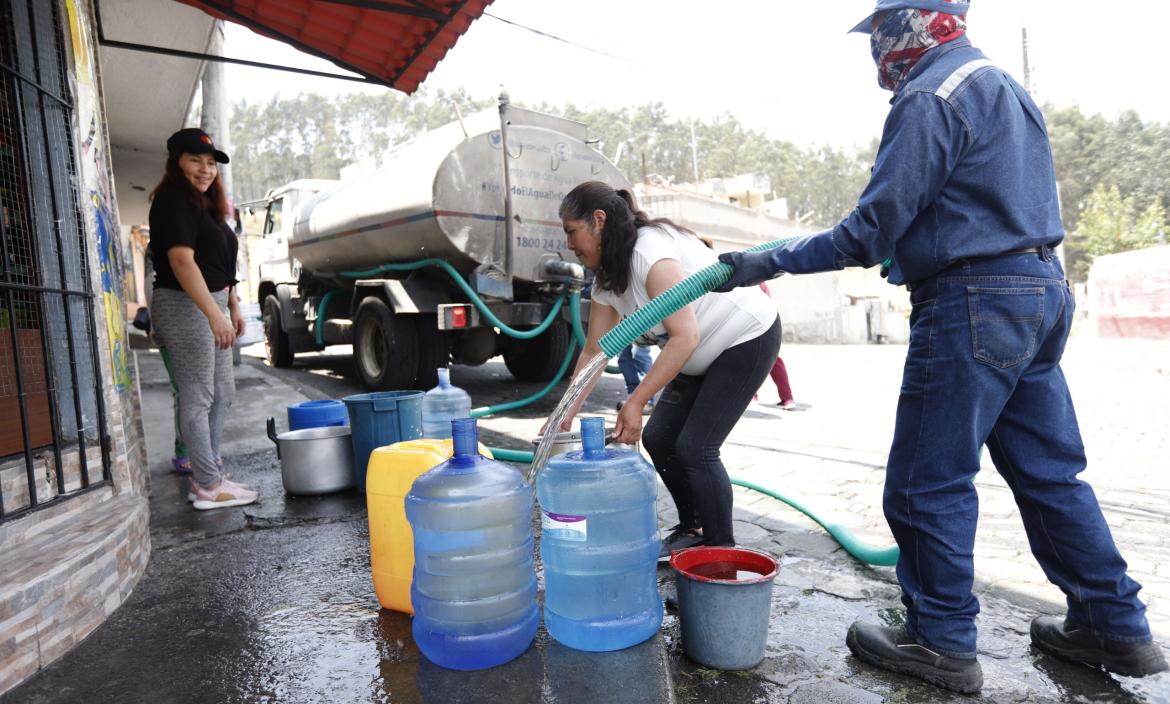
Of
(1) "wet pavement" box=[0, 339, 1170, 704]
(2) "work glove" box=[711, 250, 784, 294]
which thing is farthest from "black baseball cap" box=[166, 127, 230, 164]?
(2) "work glove" box=[711, 250, 784, 294]

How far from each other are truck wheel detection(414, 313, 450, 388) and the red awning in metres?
2.46

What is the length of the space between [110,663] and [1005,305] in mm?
2873

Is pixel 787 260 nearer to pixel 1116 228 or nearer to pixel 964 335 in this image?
pixel 964 335

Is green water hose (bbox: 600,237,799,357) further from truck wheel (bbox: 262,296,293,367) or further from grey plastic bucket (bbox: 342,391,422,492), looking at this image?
truck wheel (bbox: 262,296,293,367)

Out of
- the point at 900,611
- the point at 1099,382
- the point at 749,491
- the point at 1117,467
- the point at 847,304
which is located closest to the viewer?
the point at 900,611

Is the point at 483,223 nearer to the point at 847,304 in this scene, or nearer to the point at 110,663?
the point at 110,663

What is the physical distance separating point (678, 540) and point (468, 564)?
1235 millimetres

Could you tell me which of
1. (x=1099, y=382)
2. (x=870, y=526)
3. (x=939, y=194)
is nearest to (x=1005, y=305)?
(x=939, y=194)

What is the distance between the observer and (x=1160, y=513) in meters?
3.67

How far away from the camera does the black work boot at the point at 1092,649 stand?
2062mm

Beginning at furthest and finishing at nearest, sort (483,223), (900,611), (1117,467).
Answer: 1. (483,223)
2. (1117,467)
3. (900,611)

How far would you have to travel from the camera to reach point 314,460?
13.1ft

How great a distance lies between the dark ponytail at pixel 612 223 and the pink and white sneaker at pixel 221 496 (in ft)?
8.18

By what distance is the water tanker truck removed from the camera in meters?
6.80
